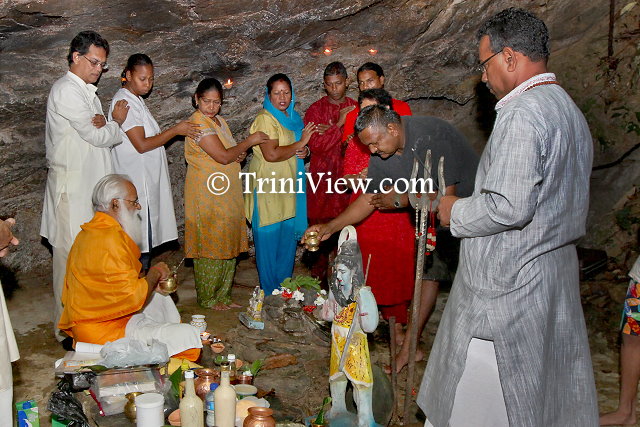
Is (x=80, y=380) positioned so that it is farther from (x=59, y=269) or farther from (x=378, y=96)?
(x=378, y=96)

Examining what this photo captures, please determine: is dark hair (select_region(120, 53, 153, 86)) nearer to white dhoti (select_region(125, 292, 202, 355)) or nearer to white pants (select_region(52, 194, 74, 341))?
white pants (select_region(52, 194, 74, 341))

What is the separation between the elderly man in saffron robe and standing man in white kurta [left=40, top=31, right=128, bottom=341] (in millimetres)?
1998

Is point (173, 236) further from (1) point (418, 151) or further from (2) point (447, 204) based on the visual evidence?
(2) point (447, 204)

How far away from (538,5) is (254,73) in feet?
11.1

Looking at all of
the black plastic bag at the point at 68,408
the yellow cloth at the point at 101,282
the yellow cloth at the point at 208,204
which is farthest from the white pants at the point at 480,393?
the yellow cloth at the point at 208,204

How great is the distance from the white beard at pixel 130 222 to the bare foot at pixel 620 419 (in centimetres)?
341

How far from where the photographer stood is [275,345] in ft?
18.0

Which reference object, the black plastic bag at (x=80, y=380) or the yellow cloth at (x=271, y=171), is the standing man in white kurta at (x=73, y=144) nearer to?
the yellow cloth at (x=271, y=171)

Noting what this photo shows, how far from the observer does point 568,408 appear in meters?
2.93

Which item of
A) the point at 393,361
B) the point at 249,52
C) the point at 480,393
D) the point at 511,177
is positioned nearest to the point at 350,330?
the point at 393,361

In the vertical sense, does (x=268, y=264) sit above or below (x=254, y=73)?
below

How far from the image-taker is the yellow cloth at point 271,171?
6.30 m

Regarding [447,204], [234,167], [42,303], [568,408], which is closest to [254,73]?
[234,167]

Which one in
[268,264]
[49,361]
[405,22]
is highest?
[405,22]
